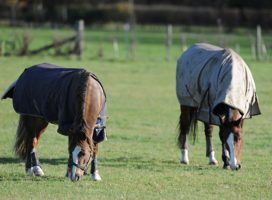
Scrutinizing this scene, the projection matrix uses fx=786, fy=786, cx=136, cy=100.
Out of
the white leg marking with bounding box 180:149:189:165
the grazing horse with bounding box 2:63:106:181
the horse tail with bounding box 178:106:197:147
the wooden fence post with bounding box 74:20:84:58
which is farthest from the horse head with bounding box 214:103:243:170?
the wooden fence post with bounding box 74:20:84:58

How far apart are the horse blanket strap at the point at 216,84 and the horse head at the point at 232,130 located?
10 centimetres

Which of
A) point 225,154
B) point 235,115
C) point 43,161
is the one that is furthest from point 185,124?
point 43,161

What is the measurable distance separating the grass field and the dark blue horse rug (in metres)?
0.84

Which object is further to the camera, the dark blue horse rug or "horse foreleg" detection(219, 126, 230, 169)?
"horse foreleg" detection(219, 126, 230, 169)

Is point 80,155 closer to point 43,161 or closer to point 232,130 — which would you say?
point 232,130

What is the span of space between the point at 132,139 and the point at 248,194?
5685 mm

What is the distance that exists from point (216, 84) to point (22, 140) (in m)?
2.96

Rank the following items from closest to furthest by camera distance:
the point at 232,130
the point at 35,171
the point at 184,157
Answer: the point at 35,171
the point at 232,130
the point at 184,157

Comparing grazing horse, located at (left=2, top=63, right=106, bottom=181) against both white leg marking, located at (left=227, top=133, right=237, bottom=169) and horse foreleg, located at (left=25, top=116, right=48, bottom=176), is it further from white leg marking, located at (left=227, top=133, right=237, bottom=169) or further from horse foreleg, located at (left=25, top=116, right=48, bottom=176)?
white leg marking, located at (left=227, top=133, right=237, bottom=169)

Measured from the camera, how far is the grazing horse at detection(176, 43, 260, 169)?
11203mm

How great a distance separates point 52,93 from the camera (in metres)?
10.2

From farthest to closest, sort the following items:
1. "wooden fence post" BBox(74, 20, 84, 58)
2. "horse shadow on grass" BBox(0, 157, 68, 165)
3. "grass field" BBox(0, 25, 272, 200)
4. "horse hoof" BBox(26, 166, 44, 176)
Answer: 1. "wooden fence post" BBox(74, 20, 84, 58)
2. "horse shadow on grass" BBox(0, 157, 68, 165)
3. "horse hoof" BBox(26, 166, 44, 176)
4. "grass field" BBox(0, 25, 272, 200)

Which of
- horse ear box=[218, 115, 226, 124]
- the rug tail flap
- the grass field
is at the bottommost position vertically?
the grass field

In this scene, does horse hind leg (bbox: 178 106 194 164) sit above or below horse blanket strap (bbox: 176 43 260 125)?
below
